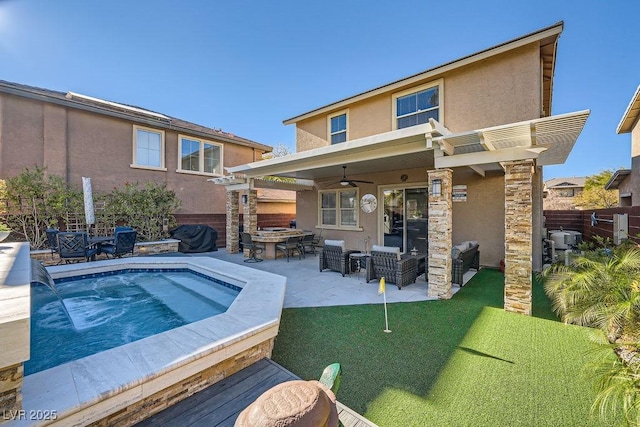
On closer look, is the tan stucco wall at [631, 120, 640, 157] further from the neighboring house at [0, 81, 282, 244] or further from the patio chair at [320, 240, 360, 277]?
the neighboring house at [0, 81, 282, 244]

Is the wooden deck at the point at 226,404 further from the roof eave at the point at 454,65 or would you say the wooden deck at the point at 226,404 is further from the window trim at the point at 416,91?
the roof eave at the point at 454,65

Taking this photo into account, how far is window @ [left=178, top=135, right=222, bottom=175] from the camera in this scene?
13.7m

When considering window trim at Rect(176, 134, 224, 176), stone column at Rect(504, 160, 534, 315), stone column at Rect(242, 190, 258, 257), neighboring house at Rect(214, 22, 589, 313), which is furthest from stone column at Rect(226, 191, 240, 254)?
stone column at Rect(504, 160, 534, 315)

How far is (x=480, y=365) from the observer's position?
3.50 m

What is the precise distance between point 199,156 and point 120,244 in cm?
670

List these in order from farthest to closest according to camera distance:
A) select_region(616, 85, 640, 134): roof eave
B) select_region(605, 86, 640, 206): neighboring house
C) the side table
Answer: select_region(605, 86, 640, 206): neighboring house
select_region(616, 85, 640, 134): roof eave
the side table

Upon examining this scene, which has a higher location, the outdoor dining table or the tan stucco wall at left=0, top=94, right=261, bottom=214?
the tan stucco wall at left=0, top=94, right=261, bottom=214

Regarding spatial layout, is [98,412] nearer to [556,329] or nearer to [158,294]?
[158,294]

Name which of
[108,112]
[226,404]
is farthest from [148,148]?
[226,404]

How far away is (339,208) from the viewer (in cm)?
1218

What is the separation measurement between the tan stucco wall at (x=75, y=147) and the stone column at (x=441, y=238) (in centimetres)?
1186

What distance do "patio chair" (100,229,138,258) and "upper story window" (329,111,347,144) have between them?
8.28 metres

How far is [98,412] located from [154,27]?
36.9ft

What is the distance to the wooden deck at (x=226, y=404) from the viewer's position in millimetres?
2436
